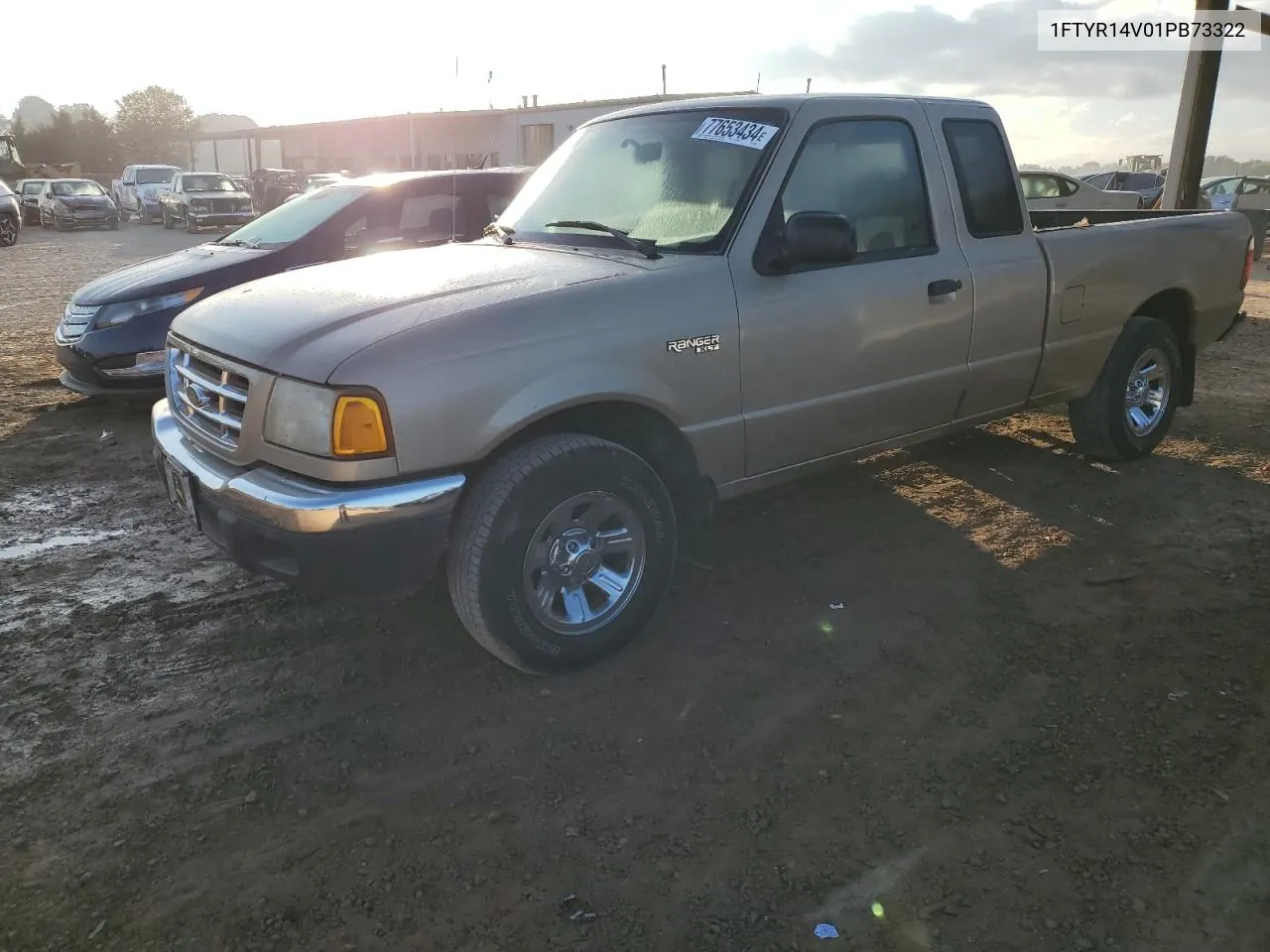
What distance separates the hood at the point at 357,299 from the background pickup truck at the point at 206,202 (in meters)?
24.4

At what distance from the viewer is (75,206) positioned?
90.9 ft

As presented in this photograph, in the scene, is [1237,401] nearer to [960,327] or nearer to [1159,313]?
[1159,313]

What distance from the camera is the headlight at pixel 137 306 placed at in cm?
624

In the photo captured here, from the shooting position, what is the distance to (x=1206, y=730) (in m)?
2.96

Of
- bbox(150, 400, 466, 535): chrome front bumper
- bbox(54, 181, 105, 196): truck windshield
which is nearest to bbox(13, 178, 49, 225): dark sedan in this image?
bbox(54, 181, 105, 196): truck windshield

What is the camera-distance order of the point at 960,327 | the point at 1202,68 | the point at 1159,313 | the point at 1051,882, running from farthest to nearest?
1. the point at 1202,68
2. the point at 1159,313
3. the point at 960,327
4. the point at 1051,882

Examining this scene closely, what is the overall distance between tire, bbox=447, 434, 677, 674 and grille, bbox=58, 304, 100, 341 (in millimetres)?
4650

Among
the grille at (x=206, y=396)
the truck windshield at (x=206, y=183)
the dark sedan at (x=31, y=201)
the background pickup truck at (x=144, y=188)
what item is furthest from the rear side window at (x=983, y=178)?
the dark sedan at (x=31, y=201)

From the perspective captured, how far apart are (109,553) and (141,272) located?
10.4 feet

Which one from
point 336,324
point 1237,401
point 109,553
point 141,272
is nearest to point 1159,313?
point 1237,401

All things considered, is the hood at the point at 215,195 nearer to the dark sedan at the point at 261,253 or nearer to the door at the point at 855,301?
the dark sedan at the point at 261,253

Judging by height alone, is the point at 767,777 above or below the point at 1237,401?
below

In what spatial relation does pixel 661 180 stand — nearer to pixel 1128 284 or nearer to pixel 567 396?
pixel 567 396

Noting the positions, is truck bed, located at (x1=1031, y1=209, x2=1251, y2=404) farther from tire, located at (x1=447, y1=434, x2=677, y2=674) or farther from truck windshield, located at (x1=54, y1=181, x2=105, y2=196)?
truck windshield, located at (x1=54, y1=181, x2=105, y2=196)
